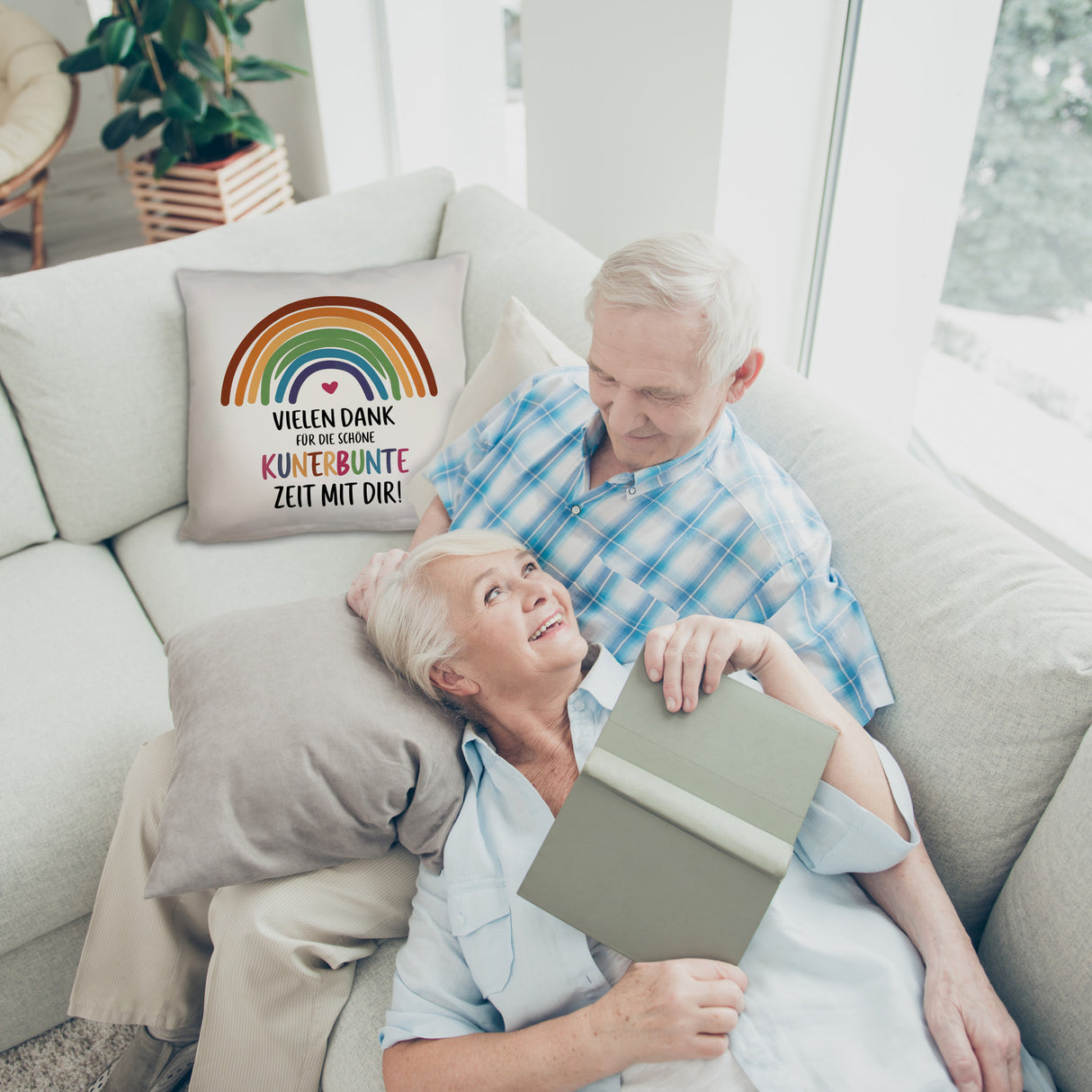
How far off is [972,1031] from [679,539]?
2.11ft

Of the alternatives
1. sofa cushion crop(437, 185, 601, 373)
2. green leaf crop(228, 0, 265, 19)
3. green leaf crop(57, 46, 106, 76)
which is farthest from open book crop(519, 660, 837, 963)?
green leaf crop(57, 46, 106, 76)

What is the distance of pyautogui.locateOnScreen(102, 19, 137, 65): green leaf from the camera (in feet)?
8.47

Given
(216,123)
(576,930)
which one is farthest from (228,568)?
(216,123)

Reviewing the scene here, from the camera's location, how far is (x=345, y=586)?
162 cm

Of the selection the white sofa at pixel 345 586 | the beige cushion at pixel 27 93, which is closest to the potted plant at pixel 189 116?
the beige cushion at pixel 27 93

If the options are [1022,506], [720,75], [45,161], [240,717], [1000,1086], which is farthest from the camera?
[45,161]

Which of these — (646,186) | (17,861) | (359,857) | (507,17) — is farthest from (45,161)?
(359,857)

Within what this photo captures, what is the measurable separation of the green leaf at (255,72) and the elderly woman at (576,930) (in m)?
2.52

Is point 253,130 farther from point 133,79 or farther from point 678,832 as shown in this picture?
point 678,832

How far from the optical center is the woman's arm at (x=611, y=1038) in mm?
823

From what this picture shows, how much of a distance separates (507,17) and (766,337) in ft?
6.42

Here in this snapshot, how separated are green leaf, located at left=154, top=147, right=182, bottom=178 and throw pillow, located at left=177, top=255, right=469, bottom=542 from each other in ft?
4.39

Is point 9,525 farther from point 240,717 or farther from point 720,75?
point 720,75

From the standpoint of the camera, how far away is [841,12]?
5.32ft
